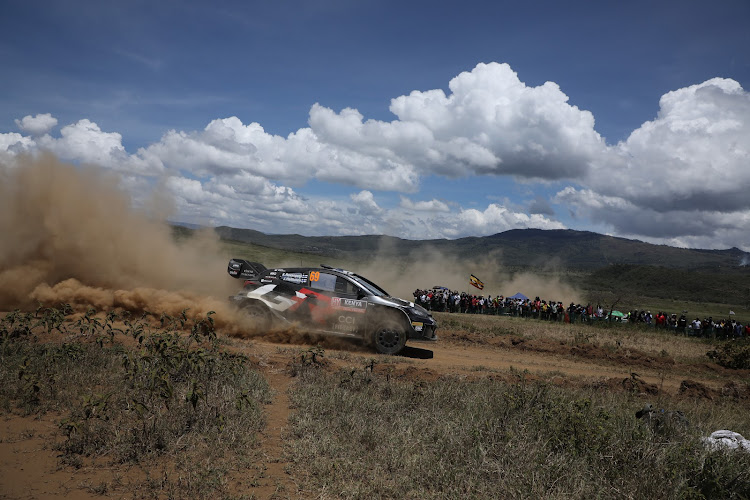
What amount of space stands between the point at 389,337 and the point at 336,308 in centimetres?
151

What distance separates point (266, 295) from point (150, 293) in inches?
158

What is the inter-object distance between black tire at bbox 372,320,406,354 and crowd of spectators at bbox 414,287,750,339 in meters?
20.2

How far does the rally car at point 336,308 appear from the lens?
11.8 metres

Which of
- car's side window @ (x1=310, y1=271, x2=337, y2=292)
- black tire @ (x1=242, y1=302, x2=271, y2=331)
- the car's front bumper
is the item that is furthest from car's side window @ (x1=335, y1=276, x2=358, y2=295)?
black tire @ (x1=242, y1=302, x2=271, y2=331)

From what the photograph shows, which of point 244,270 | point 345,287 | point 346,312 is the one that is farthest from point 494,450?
point 244,270

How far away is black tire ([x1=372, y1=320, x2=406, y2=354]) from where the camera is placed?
38.6 feet

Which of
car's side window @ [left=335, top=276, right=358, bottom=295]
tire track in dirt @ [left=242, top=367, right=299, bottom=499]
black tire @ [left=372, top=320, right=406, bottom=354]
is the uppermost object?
car's side window @ [left=335, top=276, right=358, bottom=295]

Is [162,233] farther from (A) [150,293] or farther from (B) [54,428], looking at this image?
(B) [54,428]

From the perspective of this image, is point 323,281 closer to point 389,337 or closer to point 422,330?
point 389,337

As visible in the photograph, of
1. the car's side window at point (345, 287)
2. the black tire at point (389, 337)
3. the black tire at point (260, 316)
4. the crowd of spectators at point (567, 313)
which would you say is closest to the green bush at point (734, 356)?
the crowd of spectators at point (567, 313)

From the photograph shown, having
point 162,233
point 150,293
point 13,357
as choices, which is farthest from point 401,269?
point 13,357

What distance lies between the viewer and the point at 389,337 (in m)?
11.8

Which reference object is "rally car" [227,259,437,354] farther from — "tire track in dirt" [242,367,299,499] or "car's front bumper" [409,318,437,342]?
"tire track in dirt" [242,367,299,499]

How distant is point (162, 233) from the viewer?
59.3 ft
